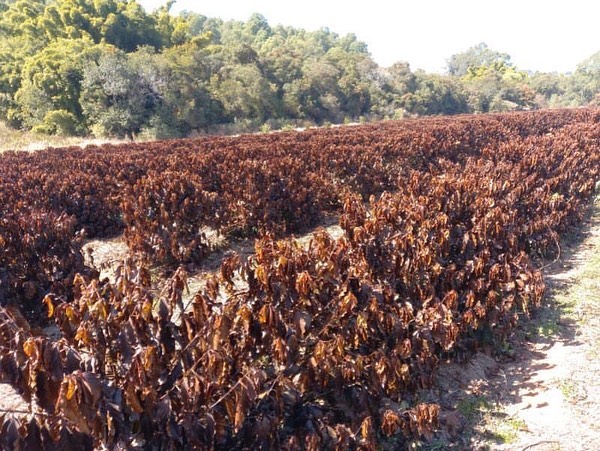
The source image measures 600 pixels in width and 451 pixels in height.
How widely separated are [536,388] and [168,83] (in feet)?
96.7

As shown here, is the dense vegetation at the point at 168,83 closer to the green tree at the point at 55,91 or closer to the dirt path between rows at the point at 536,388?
the green tree at the point at 55,91

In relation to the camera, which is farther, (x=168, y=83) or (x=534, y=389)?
A: (x=168, y=83)

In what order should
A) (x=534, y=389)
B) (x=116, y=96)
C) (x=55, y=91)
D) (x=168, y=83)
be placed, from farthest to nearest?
1. (x=55, y=91)
2. (x=168, y=83)
3. (x=116, y=96)
4. (x=534, y=389)

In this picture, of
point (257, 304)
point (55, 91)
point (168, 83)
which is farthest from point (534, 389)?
point (55, 91)

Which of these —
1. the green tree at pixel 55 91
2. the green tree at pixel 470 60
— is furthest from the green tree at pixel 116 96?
the green tree at pixel 470 60

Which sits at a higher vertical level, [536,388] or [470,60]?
[470,60]

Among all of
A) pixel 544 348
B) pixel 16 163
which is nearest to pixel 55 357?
pixel 544 348

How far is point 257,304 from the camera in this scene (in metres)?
2.53

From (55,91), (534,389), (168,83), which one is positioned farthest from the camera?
(55,91)

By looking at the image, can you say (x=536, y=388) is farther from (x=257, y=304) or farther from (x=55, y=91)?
(x=55, y=91)

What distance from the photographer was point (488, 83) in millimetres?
58875

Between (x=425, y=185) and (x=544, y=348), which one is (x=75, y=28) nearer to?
(x=425, y=185)

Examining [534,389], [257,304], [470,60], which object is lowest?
[534,389]

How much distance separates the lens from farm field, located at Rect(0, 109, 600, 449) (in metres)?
1.87
